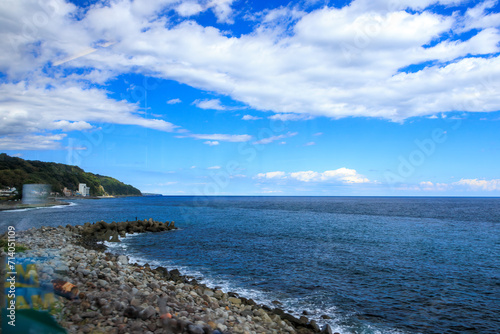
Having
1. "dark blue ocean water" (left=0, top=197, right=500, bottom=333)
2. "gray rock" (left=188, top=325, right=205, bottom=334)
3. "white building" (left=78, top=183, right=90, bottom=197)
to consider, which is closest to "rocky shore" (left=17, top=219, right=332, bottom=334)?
"gray rock" (left=188, top=325, right=205, bottom=334)

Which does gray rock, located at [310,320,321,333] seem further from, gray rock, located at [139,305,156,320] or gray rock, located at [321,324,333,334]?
gray rock, located at [139,305,156,320]

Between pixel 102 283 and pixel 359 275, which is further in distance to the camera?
pixel 359 275

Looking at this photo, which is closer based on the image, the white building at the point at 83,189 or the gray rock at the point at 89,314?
the gray rock at the point at 89,314

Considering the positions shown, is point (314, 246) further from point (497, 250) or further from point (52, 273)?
point (52, 273)

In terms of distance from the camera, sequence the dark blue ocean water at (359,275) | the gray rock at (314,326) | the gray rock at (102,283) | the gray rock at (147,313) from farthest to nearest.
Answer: the dark blue ocean water at (359,275) → the gray rock at (314,326) → the gray rock at (102,283) → the gray rock at (147,313)

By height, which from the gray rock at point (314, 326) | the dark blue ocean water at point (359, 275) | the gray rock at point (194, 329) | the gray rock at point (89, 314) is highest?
the gray rock at point (89, 314)

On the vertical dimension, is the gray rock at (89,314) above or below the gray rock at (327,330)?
above

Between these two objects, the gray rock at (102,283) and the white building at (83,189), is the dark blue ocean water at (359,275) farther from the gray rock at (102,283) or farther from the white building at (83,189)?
the white building at (83,189)

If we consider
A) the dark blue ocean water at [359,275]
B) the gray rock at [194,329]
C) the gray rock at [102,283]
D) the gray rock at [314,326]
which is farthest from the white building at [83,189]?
the gray rock at [194,329]

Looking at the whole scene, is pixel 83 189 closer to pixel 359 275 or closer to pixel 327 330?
pixel 359 275

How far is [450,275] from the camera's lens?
1906 cm

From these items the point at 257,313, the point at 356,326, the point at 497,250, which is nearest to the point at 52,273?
the point at 257,313

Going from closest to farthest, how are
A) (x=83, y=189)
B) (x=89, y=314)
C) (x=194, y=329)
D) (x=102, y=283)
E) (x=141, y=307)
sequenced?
(x=194, y=329) → (x=89, y=314) → (x=141, y=307) → (x=102, y=283) → (x=83, y=189)

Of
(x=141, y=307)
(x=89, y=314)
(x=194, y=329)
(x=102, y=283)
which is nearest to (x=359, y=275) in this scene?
(x=194, y=329)
